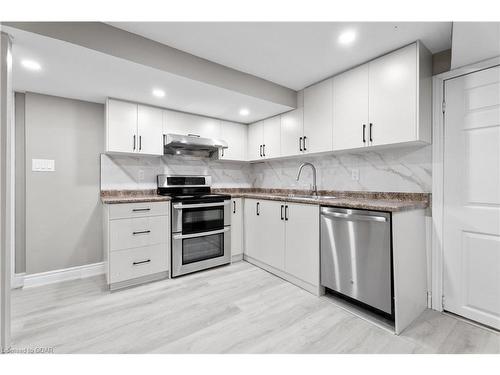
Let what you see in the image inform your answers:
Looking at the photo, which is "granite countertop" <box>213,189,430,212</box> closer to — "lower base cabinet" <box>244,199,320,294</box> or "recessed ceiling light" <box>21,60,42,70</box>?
"lower base cabinet" <box>244,199,320,294</box>

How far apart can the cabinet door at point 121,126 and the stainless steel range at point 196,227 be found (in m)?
0.63

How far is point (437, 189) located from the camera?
202 centimetres

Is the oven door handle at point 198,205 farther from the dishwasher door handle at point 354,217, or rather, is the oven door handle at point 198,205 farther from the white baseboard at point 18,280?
the white baseboard at point 18,280

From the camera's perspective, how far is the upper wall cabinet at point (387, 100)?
188 centimetres

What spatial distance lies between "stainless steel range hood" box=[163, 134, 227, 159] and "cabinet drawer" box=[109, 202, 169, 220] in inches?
31.5

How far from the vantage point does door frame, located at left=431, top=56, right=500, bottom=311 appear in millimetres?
2000

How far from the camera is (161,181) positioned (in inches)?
125

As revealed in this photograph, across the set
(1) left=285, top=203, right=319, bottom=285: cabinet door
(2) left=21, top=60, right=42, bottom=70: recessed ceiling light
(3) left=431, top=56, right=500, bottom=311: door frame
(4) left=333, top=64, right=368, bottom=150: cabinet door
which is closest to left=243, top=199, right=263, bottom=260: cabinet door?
(1) left=285, top=203, right=319, bottom=285: cabinet door

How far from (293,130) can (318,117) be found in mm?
424

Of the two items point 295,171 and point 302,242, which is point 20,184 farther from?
point 295,171

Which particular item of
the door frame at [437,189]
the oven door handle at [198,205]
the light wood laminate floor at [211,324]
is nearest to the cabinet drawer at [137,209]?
the oven door handle at [198,205]

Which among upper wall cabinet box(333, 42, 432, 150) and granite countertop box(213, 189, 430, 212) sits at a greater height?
upper wall cabinet box(333, 42, 432, 150)

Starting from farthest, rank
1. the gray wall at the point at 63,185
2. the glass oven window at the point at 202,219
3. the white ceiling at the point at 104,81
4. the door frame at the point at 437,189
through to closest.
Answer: the glass oven window at the point at 202,219
the gray wall at the point at 63,185
the door frame at the point at 437,189
the white ceiling at the point at 104,81

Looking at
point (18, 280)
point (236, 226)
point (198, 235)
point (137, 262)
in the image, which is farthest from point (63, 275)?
point (236, 226)
